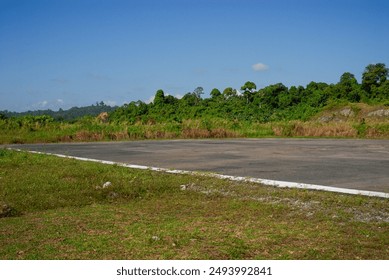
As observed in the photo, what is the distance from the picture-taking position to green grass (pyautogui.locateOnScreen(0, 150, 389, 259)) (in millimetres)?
5234

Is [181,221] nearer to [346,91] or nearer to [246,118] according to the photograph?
[246,118]

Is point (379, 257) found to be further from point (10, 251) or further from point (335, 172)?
point (335, 172)

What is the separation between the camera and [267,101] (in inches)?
2608

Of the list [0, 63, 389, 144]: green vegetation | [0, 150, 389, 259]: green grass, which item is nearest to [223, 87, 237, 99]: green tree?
[0, 63, 389, 144]: green vegetation

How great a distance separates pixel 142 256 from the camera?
198 inches

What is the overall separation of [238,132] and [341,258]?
29604 mm

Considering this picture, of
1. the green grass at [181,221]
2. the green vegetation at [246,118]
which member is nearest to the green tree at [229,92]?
the green vegetation at [246,118]

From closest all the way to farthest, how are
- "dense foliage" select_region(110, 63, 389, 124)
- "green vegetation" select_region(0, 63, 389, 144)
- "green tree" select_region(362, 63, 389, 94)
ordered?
1. "green vegetation" select_region(0, 63, 389, 144)
2. "dense foliage" select_region(110, 63, 389, 124)
3. "green tree" select_region(362, 63, 389, 94)

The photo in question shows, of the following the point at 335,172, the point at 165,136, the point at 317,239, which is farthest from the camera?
the point at 165,136

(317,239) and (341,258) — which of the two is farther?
(317,239)

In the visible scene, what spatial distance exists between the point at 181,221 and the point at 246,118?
46378mm

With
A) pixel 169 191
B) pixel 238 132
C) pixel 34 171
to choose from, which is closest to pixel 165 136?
pixel 238 132

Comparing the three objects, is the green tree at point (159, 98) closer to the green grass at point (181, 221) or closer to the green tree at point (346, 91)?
the green tree at point (346, 91)

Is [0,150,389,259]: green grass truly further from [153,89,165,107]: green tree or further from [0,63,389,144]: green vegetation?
[153,89,165,107]: green tree
